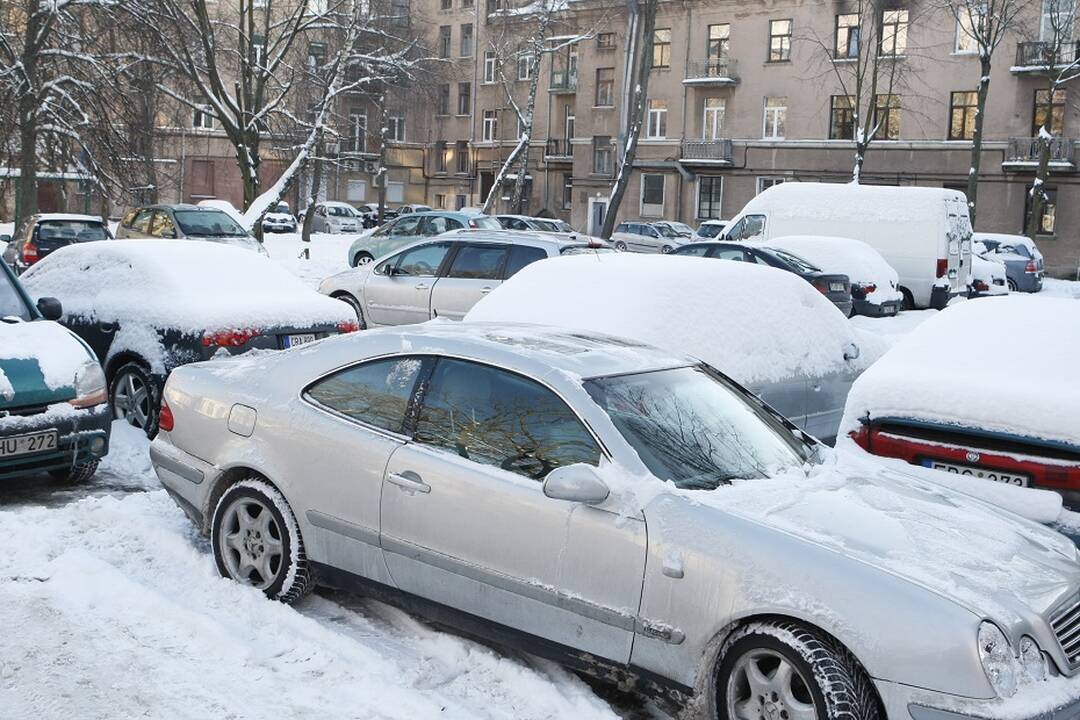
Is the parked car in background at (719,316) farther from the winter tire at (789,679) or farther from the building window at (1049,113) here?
the building window at (1049,113)

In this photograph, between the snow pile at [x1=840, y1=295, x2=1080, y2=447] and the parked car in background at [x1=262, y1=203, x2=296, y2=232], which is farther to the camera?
the parked car in background at [x1=262, y1=203, x2=296, y2=232]

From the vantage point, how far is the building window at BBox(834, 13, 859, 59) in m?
47.2

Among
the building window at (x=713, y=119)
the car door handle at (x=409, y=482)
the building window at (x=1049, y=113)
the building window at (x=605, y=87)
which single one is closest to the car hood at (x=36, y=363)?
the car door handle at (x=409, y=482)

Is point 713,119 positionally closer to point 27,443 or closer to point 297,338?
point 297,338

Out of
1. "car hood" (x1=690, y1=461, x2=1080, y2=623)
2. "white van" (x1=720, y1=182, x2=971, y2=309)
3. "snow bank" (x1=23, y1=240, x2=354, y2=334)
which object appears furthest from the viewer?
"white van" (x1=720, y1=182, x2=971, y2=309)

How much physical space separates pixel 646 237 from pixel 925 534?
34.9m

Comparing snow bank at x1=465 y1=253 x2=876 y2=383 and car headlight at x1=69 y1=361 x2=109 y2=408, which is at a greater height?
snow bank at x1=465 y1=253 x2=876 y2=383

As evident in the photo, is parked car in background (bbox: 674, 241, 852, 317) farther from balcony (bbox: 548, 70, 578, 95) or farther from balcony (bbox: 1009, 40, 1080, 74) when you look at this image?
balcony (bbox: 548, 70, 578, 95)

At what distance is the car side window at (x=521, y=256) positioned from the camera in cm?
1377

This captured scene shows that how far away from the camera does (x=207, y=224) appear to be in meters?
22.6

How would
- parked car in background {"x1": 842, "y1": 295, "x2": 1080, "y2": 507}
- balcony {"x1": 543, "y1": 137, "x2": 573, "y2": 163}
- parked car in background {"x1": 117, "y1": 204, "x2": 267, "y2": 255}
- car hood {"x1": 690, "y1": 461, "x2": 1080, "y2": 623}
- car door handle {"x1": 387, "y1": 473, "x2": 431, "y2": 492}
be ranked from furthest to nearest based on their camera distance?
1. balcony {"x1": 543, "y1": 137, "x2": 573, "y2": 163}
2. parked car in background {"x1": 117, "y1": 204, "x2": 267, "y2": 255}
3. parked car in background {"x1": 842, "y1": 295, "x2": 1080, "y2": 507}
4. car door handle {"x1": 387, "y1": 473, "x2": 431, "y2": 492}
5. car hood {"x1": 690, "y1": 461, "x2": 1080, "y2": 623}

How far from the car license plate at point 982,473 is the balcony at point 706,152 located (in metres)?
45.2

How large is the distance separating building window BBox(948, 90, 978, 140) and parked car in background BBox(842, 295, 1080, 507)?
133 ft

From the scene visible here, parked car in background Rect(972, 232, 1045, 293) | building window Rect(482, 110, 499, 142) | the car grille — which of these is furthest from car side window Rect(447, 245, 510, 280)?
building window Rect(482, 110, 499, 142)
